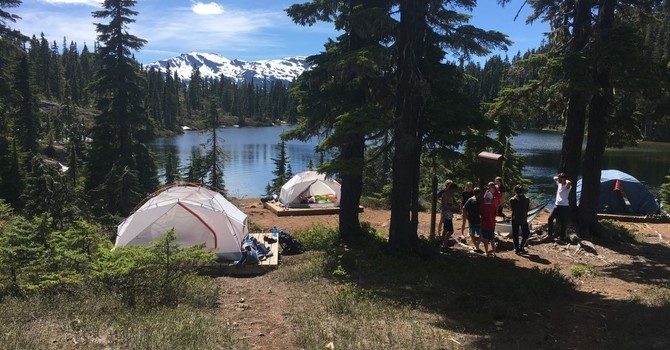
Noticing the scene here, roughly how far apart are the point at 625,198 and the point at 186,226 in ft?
56.7

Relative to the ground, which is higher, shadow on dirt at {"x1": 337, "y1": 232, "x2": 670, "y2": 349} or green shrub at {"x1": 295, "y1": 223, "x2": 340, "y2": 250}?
shadow on dirt at {"x1": 337, "y1": 232, "x2": 670, "y2": 349}

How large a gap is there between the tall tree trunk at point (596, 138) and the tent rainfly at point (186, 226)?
31.4 feet

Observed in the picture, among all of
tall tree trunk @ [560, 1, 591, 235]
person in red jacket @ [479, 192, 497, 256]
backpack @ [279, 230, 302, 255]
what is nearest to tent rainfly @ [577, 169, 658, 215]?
tall tree trunk @ [560, 1, 591, 235]

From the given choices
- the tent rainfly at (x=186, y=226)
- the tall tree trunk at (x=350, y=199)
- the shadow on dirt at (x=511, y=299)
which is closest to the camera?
the shadow on dirt at (x=511, y=299)

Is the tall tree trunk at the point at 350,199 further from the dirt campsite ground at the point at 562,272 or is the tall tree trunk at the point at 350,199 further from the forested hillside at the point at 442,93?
the dirt campsite ground at the point at 562,272

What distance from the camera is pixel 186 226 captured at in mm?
11445

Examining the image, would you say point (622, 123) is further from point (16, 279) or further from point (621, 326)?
point (16, 279)

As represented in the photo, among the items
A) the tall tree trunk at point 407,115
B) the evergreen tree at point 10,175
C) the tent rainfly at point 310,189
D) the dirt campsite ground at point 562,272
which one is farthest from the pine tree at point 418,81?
the evergreen tree at point 10,175

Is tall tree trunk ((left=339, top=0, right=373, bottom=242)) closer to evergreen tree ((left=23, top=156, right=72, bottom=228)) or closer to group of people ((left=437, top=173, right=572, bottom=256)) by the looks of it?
group of people ((left=437, top=173, right=572, bottom=256))

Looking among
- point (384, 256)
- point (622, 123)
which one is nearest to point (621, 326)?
point (384, 256)

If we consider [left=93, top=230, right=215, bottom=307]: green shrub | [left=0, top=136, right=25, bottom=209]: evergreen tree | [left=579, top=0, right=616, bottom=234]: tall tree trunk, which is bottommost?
[left=0, top=136, right=25, bottom=209]: evergreen tree

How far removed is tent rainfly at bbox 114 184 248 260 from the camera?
11.2 m

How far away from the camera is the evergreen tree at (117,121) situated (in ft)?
77.7

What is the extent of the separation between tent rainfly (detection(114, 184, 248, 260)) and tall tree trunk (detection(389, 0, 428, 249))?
3.99 metres
